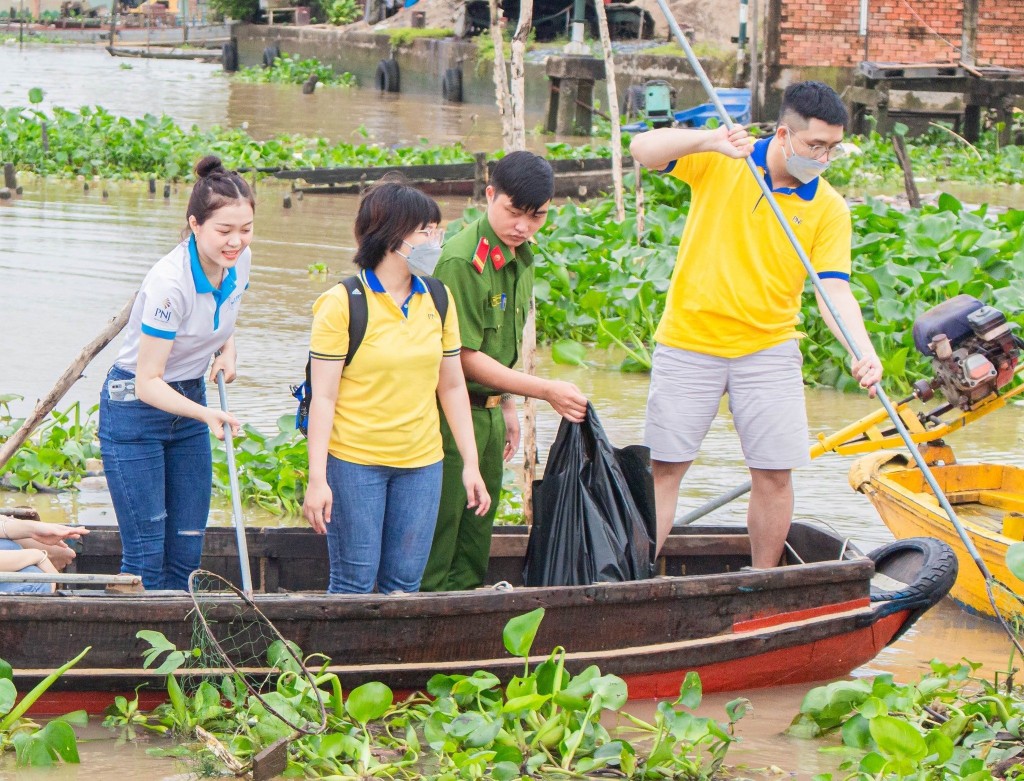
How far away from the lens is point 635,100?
24.2 metres

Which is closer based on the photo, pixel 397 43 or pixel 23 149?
pixel 23 149

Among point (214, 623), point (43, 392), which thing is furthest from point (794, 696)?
point (43, 392)

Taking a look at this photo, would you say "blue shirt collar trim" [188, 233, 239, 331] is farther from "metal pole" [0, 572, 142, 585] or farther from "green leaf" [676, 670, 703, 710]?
"green leaf" [676, 670, 703, 710]

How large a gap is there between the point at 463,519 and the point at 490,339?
2.00 ft

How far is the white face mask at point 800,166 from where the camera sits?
14.7ft

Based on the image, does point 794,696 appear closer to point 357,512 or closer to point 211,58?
point 357,512

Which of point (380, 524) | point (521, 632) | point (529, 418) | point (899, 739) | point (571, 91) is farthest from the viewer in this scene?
point (571, 91)

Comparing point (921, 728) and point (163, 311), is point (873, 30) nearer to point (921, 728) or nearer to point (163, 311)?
point (921, 728)

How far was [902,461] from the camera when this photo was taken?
242 inches

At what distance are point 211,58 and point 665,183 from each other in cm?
3670

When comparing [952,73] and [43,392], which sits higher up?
[952,73]

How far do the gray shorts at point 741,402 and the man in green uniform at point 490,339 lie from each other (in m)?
0.46

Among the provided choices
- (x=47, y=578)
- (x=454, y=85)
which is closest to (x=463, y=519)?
(x=47, y=578)

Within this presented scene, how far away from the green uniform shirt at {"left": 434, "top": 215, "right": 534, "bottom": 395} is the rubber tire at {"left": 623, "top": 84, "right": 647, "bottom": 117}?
751 inches
